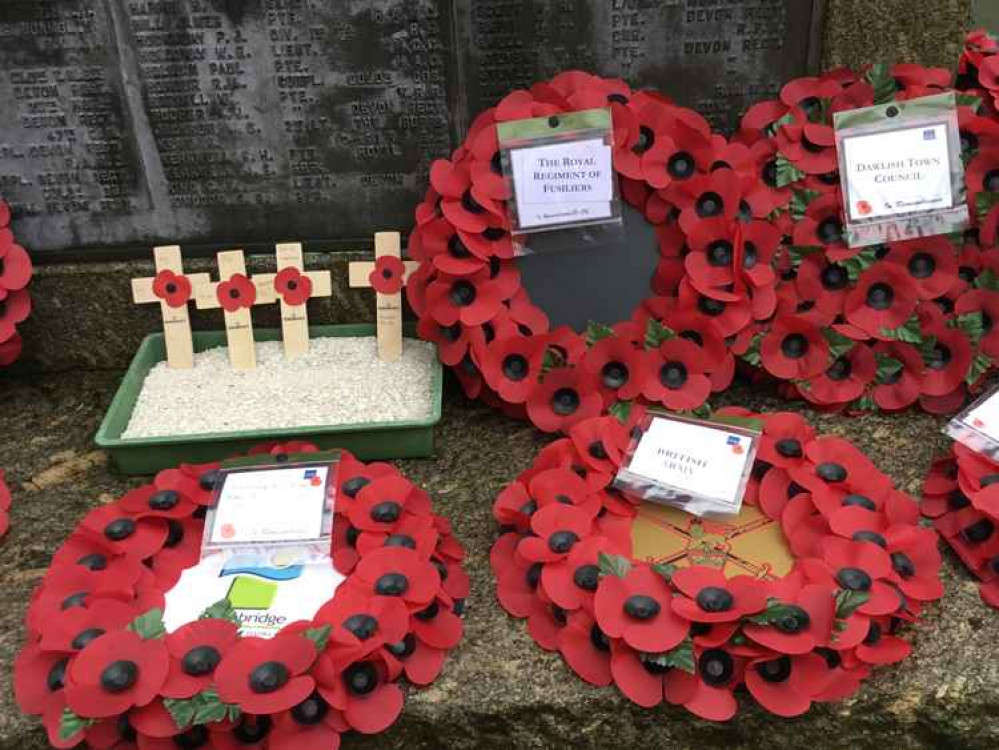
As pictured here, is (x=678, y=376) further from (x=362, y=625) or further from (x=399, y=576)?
(x=362, y=625)

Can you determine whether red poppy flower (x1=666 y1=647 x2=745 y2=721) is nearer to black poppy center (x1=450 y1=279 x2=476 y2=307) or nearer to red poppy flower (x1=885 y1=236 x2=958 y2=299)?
black poppy center (x1=450 y1=279 x2=476 y2=307)

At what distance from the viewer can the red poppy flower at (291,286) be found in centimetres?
Answer: 255

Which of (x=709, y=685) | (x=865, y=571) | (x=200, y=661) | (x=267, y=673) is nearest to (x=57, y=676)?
(x=200, y=661)

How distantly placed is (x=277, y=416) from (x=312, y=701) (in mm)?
919

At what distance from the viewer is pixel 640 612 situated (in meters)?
1.58

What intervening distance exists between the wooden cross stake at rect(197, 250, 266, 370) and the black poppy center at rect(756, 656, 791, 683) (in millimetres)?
1601

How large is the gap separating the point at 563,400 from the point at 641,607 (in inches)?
29.7

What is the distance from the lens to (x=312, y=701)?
157 cm

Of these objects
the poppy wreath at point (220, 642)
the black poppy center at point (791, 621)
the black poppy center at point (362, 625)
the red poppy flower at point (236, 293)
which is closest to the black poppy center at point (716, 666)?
the black poppy center at point (791, 621)

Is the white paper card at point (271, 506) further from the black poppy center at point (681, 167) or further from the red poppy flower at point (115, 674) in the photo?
the black poppy center at point (681, 167)

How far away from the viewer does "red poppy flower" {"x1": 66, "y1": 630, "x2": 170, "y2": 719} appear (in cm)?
148

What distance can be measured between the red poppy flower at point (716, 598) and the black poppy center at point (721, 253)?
916 millimetres

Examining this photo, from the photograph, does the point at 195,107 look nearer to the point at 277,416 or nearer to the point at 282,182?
the point at 282,182

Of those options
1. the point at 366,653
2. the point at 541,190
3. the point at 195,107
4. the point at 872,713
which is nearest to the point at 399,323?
the point at 541,190
